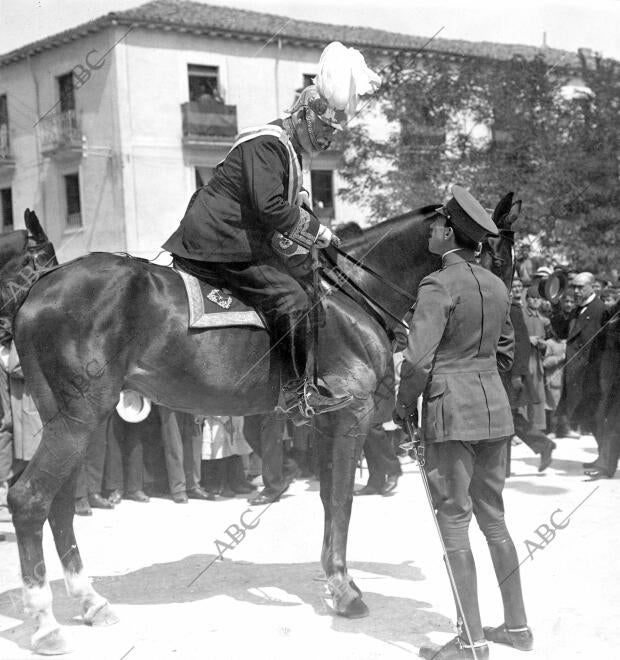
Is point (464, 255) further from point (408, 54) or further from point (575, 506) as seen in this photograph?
point (408, 54)

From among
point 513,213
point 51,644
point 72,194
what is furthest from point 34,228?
point 72,194

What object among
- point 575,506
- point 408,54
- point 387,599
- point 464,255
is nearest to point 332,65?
point 464,255

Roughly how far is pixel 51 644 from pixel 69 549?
761mm

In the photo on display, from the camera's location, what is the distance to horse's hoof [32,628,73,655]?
15.8 feet

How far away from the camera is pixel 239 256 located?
5.39 metres

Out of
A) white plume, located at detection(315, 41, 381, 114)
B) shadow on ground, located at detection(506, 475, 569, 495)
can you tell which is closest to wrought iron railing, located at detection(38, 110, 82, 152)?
shadow on ground, located at detection(506, 475, 569, 495)

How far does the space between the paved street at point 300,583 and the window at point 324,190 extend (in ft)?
64.9

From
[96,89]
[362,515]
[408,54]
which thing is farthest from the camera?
[96,89]

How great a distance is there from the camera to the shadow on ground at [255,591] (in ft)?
16.7

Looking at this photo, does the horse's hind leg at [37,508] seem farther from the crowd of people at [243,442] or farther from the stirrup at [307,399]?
the crowd of people at [243,442]

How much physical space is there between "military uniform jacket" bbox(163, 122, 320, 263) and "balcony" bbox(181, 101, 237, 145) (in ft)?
74.1

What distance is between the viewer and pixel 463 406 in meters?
4.45

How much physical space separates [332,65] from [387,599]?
3391mm

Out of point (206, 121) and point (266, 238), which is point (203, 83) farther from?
point (266, 238)
